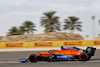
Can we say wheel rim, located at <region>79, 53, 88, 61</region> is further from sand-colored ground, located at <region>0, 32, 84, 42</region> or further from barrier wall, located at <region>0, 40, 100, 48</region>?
sand-colored ground, located at <region>0, 32, 84, 42</region>

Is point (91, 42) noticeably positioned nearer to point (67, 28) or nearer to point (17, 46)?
point (17, 46)

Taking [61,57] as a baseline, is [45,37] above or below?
above

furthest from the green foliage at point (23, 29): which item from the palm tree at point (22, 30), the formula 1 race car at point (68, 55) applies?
the formula 1 race car at point (68, 55)

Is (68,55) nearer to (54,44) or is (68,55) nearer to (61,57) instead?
(61,57)

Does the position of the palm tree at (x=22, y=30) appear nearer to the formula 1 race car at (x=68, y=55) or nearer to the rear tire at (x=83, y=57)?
the formula 1 race car at (x=68, y=55)

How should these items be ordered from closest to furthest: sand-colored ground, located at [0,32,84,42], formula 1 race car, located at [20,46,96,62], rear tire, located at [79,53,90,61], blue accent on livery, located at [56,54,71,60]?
rear tire, located at [79,53,90,61] → formula 1 race car, located at [20,46,96,62] → blue accent on livery, located at [56,54,71,60] → sand-colored ground, located at [0,32,84,42]

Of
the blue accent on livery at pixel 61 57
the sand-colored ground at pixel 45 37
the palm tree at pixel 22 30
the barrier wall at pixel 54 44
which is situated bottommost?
the blue accent on livery at pixel 61 57

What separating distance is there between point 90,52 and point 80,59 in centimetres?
78

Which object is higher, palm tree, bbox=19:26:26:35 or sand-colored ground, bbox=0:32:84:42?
palm tree, bbox=19:26:26:35

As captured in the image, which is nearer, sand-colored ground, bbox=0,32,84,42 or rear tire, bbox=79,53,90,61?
rear tire, bbox=79,53,90,61

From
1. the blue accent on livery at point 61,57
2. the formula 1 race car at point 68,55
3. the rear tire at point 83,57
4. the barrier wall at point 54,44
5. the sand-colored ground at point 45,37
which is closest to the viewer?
the rear tire at point 83,57

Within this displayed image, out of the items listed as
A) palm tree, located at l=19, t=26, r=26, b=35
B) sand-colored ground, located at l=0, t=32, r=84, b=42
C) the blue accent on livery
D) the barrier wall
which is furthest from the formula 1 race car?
palm tree, located at l=19, t=26, r=26, b=35

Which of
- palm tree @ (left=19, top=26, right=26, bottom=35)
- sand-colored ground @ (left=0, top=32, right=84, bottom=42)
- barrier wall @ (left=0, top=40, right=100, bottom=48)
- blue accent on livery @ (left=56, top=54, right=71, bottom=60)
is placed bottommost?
blue accent on livery @ (left=56, top=54, right=71, bottom=60)

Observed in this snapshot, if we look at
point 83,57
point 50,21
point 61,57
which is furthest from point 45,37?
point 83,57
